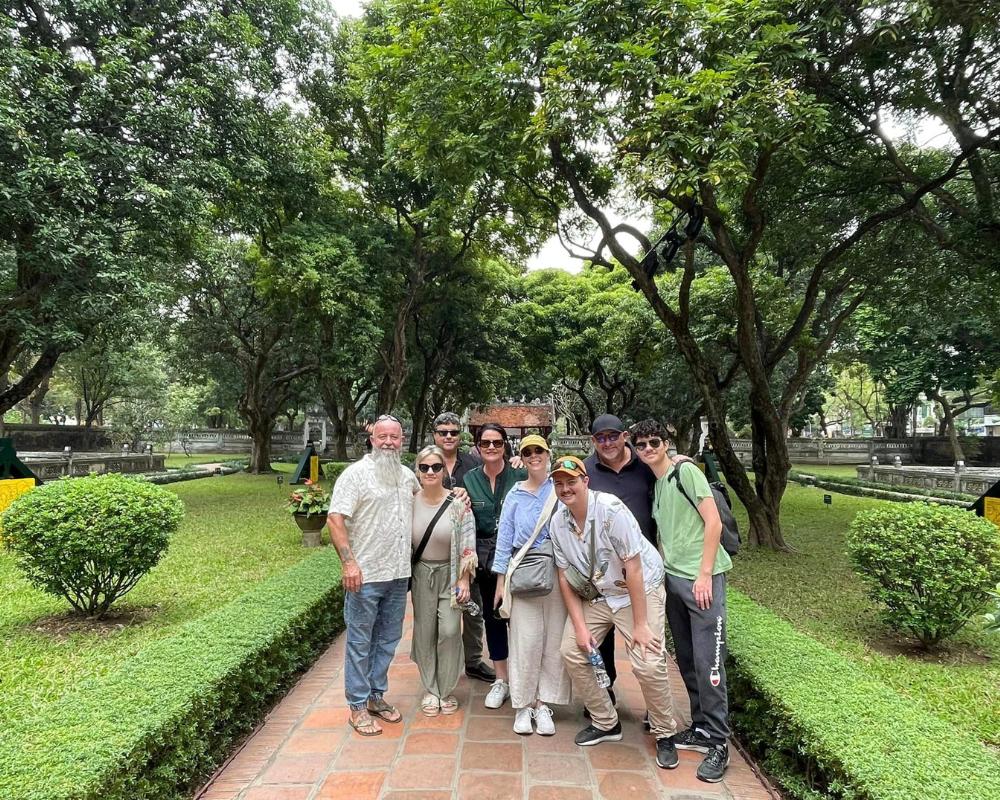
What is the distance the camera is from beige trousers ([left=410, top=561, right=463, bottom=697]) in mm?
3461

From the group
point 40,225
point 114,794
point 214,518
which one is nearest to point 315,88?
point 40,225

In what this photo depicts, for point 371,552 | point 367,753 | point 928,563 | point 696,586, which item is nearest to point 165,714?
point 367,753

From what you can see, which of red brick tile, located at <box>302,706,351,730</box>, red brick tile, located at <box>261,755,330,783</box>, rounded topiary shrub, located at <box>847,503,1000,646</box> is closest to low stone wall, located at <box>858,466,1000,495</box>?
rounded topiary shrub, located at <box>847,503,1000,646</box>

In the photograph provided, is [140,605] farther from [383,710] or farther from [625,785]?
[625,785]

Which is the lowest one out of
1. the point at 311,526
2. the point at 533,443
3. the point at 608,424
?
the point at 311,526

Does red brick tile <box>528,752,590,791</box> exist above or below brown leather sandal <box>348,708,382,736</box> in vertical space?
below

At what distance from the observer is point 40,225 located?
25.4 ft

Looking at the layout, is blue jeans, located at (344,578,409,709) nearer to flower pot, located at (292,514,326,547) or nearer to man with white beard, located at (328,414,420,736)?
man with white beard, located at (328,414,420,736)

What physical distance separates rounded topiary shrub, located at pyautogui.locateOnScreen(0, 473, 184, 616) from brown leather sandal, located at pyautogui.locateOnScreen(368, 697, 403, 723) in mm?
2373

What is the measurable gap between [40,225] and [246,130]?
3759 millimetres

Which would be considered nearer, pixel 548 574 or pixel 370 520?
pixel 548 574

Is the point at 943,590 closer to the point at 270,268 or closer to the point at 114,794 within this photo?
the point at 114,794

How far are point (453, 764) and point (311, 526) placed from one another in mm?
5797

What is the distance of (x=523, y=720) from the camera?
129 inches
